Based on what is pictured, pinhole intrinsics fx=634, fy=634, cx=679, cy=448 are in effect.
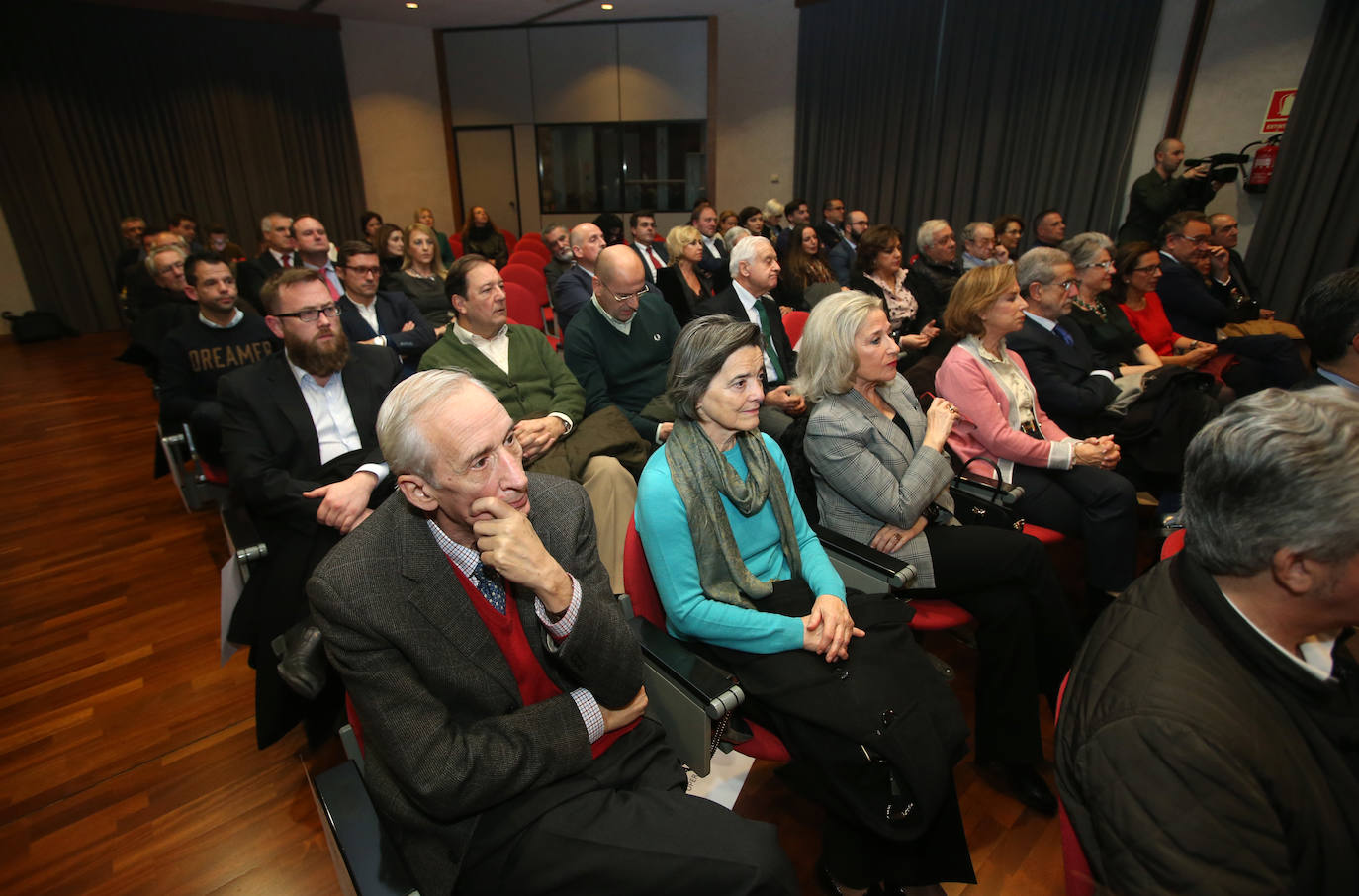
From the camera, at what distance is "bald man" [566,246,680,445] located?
2.92 meters

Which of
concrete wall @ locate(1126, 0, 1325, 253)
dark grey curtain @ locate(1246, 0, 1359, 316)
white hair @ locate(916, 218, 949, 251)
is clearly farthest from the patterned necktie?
concrete wall @ locate(1126, 0, 1325, 253)

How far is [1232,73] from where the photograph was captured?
5848 millimetres

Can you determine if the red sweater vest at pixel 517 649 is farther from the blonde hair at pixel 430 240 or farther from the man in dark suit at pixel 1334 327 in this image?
the blonde hair at pixel 430 240

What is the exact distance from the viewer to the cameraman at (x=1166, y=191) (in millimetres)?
5629

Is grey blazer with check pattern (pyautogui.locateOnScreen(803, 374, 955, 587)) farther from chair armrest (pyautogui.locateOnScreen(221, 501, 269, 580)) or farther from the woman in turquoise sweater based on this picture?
chair armrest (pyautogui.locateOnScreen(221, 501, 269, 580))

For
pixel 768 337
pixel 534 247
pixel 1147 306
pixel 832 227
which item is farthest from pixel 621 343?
pixel 534 247

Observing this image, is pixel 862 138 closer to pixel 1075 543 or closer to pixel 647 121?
pixel 647 121

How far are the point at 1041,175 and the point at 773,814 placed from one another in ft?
26.6

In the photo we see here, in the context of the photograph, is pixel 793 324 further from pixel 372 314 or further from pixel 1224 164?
pixel 1224 164

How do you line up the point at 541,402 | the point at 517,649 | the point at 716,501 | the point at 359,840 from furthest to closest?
the point at 541,402, the point at 716,501, the point at 517,649, the point at 359,840

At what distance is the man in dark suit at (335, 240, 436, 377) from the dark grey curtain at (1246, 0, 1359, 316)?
23.1ft

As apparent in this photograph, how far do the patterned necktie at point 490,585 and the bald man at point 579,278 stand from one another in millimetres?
3274

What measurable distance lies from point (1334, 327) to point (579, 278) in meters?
3.87

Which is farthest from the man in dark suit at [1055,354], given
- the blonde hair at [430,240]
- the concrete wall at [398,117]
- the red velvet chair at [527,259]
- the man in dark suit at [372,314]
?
the concrete wall at [398,117]
